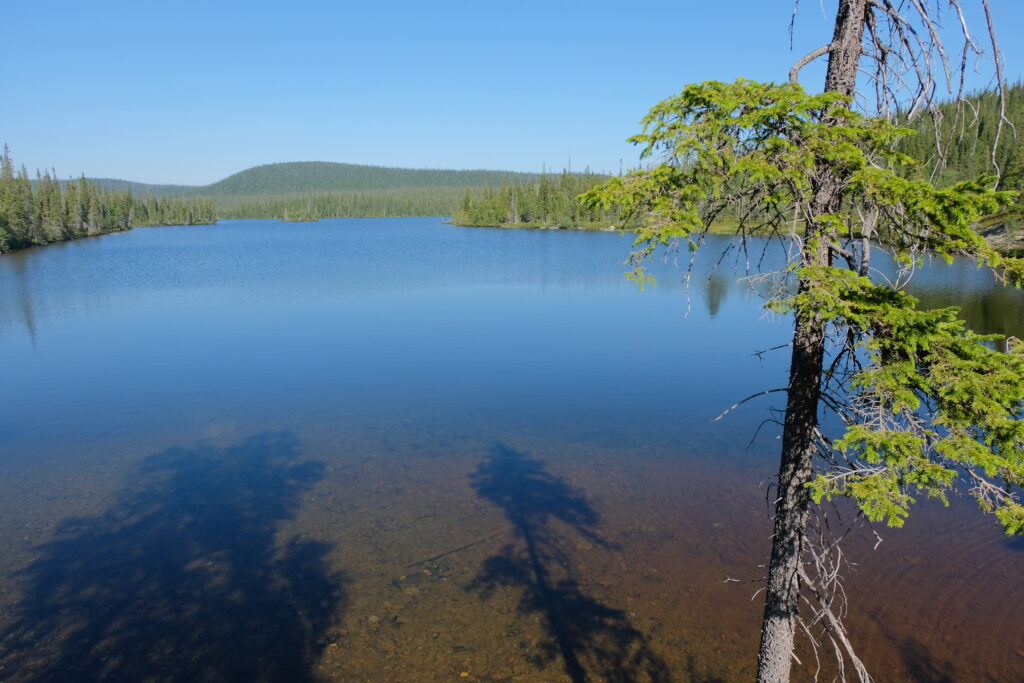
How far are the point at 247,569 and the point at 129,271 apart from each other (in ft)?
178

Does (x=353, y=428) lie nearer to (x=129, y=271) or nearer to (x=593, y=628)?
(x=593, y=628)

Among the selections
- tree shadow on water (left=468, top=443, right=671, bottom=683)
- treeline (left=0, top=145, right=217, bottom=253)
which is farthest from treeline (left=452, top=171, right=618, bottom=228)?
tree shadow on water (left=468, top=443, right=671, bottom=683)

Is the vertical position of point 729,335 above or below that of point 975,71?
below

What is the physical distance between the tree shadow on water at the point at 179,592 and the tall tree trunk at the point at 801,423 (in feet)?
20.8

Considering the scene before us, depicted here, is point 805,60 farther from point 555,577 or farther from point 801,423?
point 555,577

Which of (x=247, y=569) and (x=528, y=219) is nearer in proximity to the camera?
(x=247, y=569)

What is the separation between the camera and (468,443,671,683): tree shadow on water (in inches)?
370

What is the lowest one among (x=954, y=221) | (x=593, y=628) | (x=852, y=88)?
(x=593, y=628)

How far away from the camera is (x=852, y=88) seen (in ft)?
19.0

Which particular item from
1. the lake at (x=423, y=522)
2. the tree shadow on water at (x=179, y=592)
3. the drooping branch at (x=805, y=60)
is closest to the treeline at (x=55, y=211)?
the lake at (x=423, y=522)

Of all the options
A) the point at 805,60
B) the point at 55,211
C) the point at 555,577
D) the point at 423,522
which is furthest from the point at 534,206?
the point at 805,60

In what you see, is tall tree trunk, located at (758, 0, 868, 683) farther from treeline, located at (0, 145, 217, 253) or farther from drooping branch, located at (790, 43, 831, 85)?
treeline, located at (0, 145, 217, 253)

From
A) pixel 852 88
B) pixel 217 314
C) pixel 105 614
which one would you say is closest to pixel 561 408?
pixel 105 614

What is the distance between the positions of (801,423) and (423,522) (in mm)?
8828
